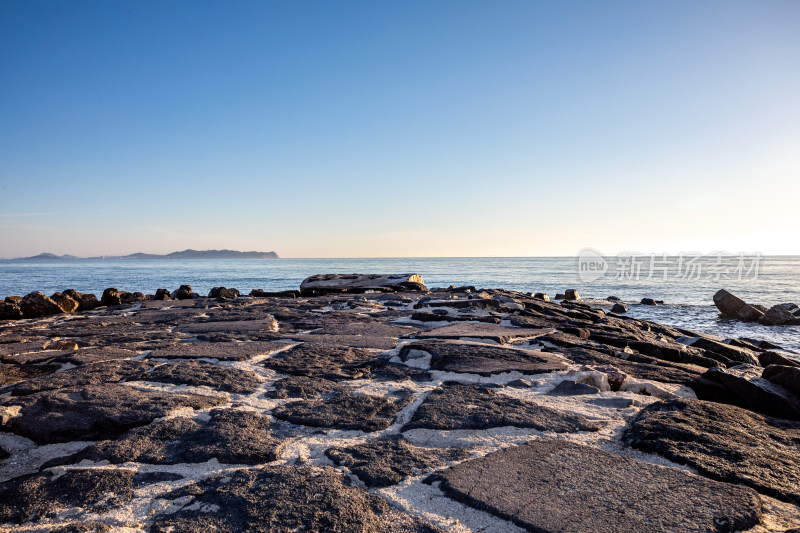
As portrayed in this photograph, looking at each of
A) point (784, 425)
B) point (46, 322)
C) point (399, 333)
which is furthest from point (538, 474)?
point (46, 322)

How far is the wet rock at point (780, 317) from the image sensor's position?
34.0 feet

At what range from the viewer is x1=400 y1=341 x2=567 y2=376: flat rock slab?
3.21 meters

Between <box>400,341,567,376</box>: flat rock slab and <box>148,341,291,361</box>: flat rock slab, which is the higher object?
<box>400,341,567,376</box>: flat rock slab

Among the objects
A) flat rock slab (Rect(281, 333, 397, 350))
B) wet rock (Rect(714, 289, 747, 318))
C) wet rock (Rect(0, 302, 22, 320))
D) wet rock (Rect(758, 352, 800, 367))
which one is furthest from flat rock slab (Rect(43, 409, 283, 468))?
wet rock (Rect(714, 289, 747, 318))

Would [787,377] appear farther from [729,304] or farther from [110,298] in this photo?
[729,304]

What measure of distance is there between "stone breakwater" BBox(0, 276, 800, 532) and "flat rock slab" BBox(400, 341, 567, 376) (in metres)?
0.02

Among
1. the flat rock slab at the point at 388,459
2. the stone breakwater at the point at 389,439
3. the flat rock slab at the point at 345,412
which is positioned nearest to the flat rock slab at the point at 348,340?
the stone breakwater at the point at 389,439

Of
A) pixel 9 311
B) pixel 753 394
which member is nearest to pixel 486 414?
pixel 753 394

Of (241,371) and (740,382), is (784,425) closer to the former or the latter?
(740,382)

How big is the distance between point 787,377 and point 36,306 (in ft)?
30.4

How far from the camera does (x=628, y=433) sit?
84.5 inches

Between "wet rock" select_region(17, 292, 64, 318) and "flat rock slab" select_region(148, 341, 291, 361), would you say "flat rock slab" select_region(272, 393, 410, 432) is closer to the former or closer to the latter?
"flat rock slab" select_region(148, 341, 291, 361)

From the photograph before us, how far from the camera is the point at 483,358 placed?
346 centimetres

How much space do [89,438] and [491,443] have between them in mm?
1932
